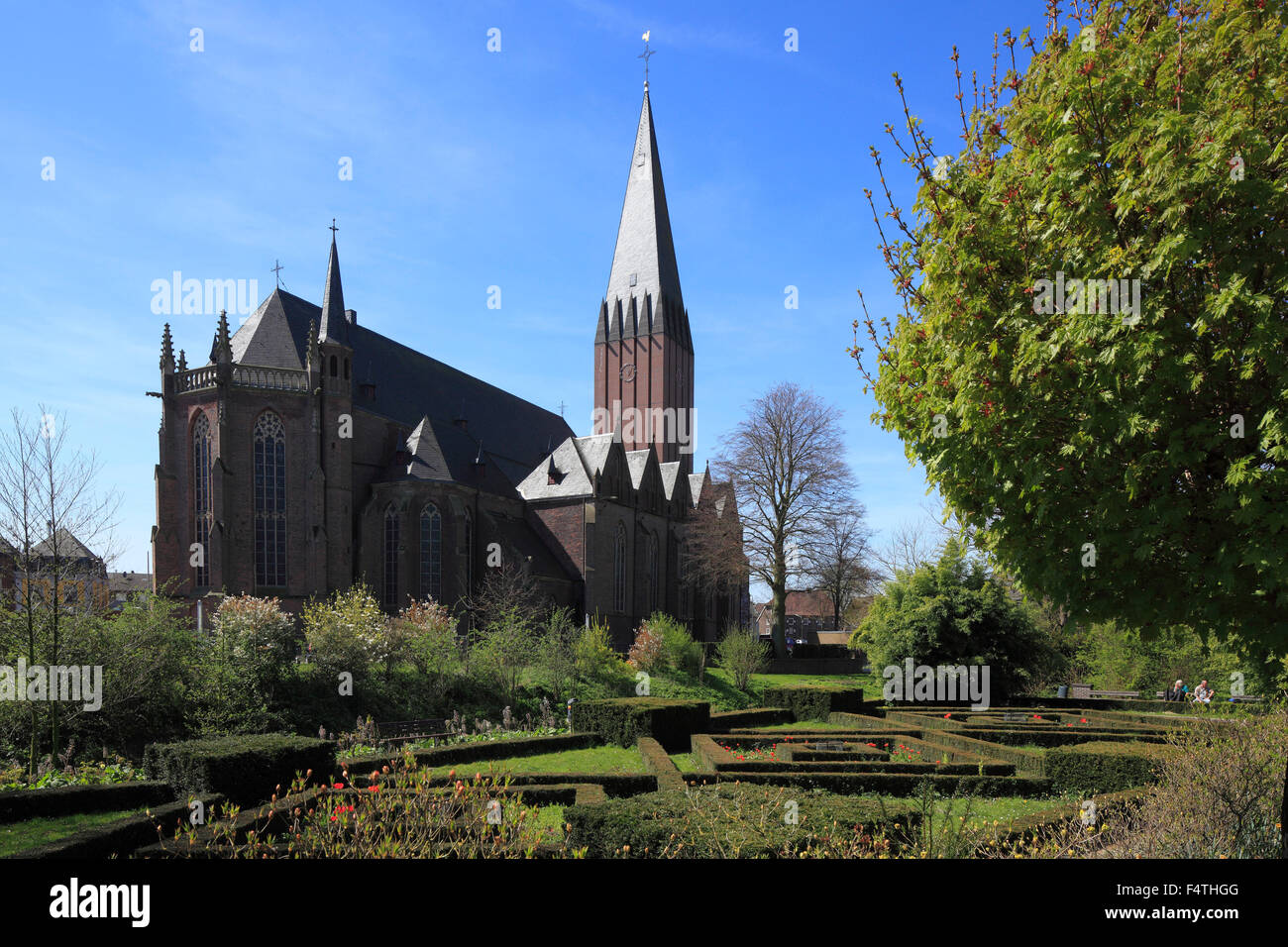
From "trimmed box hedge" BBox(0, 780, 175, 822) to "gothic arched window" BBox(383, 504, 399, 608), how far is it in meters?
28.3

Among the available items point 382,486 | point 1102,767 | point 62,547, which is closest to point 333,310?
point 382,486

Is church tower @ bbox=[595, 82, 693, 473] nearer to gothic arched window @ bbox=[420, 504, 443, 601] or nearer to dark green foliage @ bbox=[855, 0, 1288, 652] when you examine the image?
gothic arched window @ bbox=[420, 504, 443, 601]

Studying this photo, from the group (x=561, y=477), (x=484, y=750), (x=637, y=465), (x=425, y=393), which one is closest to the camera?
(x=484, y=750)

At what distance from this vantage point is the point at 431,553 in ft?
133

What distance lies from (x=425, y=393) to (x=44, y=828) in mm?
39002

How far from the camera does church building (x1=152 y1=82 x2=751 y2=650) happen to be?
118 ft

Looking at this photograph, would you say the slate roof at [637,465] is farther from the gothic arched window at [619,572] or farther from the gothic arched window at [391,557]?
the gothic arched window at [391,557]

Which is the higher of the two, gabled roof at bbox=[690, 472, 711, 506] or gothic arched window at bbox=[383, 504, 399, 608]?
gabled roof at bbox=[690, 472, 711, 506]

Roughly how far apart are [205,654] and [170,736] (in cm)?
261

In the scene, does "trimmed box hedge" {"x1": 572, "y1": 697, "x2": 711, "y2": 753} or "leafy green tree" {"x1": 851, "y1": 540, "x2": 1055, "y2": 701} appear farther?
"leafy green tree" {"x1": 851, "y1": 540, "x2": 1055, "y2": 701}

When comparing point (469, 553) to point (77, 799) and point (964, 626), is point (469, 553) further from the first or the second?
point (77, 799)

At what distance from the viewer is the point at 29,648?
1410cm

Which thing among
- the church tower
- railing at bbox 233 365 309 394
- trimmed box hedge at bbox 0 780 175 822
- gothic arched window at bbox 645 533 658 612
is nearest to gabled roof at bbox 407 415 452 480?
railing at bbox 233 365 309 394
